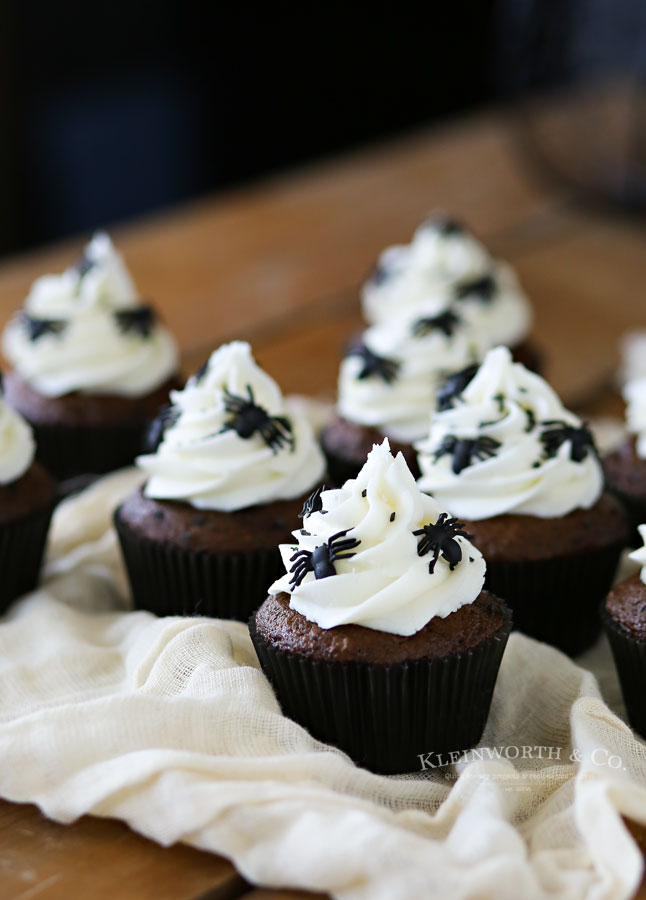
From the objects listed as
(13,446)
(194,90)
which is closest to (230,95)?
(194,90)

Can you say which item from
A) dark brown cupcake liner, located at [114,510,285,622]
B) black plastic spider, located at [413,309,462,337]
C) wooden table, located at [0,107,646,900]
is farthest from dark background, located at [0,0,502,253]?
dark brown cupcake liner, located at [114,510,285,622]

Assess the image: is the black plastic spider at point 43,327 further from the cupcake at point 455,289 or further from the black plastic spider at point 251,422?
the cupcake at point 455,289

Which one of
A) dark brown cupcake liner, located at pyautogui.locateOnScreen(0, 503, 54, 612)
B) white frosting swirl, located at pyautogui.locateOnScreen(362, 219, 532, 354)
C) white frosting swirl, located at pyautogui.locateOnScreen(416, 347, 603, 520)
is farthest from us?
white frosting swirl, located at pyautogui.locateOnScreen(362, 219, 532, 354)

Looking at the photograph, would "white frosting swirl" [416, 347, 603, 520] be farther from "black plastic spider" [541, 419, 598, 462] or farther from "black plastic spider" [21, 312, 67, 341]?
"black plastic spider" [21, 312, 67, 341]

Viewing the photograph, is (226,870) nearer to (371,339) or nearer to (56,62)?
(371,339)

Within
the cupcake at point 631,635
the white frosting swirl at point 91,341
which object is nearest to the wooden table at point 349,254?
the white frosting swirl at point 91,341
